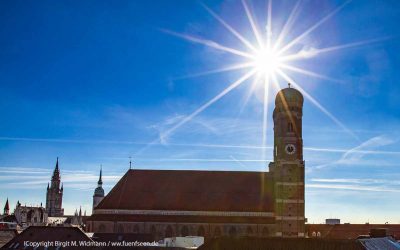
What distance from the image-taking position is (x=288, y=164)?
7775 centimetres

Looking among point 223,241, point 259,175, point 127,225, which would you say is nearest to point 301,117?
point 259,175

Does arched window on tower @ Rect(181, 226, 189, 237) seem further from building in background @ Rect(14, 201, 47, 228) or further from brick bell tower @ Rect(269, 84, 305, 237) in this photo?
building in background @ Rect(14, 201, 47, 228)

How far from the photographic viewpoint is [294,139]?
257 feet

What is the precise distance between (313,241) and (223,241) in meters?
7.69

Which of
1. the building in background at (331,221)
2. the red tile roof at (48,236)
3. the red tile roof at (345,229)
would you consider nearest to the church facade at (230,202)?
the red tile roof at (48,236)

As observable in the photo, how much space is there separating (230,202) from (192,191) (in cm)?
681

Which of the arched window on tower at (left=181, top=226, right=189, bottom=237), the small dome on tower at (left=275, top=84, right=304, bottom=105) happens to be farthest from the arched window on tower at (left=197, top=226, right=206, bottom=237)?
the small dome on tower at (left=275, top=84, right=304, bottom=105)

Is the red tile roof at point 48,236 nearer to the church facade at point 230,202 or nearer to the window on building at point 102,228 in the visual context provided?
the window on building at point 102,228

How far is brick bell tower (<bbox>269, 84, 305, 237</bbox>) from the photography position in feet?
249

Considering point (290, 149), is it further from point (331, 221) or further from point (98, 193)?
point (98, 193)

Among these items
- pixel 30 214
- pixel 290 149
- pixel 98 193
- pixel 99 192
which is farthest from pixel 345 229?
pixel 30 214

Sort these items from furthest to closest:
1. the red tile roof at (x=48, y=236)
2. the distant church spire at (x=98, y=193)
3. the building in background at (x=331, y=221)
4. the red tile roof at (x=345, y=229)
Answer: the distant church spire at (x=98, y=193) → the building in background at (x=331, y=221) → the red tile roof at (x=345, y=229) → the red tile roof at (x=48, y=236)

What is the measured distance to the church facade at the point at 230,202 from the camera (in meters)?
76.4

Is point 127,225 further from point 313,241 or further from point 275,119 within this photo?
point 313,241
